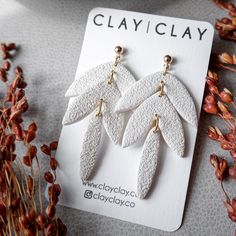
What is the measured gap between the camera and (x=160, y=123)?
2.33 feet

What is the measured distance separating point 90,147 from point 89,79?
13 centimetres

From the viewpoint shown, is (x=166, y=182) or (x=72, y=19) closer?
(x=166, y=182)

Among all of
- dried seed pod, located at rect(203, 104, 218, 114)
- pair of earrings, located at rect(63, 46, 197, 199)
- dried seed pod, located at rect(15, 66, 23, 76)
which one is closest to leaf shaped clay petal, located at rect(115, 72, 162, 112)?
pair of earrings, located at rect(63, 46, 197, 199)

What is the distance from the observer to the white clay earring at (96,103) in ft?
2.35

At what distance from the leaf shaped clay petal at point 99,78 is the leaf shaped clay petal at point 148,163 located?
11 cm

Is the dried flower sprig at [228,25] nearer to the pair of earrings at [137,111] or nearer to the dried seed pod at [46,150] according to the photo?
the pair of earrings at [137,111]

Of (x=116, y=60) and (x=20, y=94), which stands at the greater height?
(x=116, y=60)

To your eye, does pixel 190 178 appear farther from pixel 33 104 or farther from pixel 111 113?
pixel 33 104

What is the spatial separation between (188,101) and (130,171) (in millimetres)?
168

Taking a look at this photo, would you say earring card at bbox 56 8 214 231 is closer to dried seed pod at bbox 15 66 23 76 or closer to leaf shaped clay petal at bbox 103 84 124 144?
leaf shaped clay petal at bbox 103 84 124 144

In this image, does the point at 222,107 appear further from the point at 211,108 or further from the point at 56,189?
the point at 56,189

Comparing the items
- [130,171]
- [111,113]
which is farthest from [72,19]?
[130,171]

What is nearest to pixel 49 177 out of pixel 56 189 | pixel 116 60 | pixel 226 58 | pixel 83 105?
pixel 56 189

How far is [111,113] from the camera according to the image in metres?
0.72
